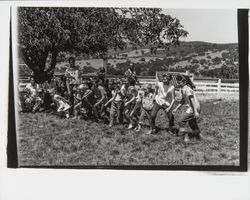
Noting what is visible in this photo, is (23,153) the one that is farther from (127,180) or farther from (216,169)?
(216,169)

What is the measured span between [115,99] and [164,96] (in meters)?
0.58

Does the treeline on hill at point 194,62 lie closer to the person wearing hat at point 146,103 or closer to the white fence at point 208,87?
the white fence at point 208,87

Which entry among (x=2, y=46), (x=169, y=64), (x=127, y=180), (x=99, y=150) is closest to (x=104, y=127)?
(x=99, y=150)

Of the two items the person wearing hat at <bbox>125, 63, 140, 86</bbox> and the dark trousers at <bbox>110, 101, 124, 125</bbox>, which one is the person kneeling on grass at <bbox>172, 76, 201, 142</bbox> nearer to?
the person wearing hat at <bbox>125, 63, 140, 86</bbox>

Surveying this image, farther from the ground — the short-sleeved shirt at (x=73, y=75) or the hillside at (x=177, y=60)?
the hillside at (x=177, y=60)

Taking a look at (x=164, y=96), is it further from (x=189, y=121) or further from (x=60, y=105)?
(x=60, y=105)

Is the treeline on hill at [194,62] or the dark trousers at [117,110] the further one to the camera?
the dark trousers at [117,110]

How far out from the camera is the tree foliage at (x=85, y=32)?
591 cm

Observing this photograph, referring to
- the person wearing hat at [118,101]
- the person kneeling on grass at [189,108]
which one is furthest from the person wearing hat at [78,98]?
the person kneeling on grass at [189,108]

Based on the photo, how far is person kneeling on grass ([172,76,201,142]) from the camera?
598 cm

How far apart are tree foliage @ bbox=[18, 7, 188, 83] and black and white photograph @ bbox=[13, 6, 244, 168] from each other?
1 cm

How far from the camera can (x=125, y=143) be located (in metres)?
5.96

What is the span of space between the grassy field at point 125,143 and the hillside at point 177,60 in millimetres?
402

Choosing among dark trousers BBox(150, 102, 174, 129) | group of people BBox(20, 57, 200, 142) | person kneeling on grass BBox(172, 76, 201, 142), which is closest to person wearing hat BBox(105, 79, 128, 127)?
group of people BBox(20, 57, 200, 142)
